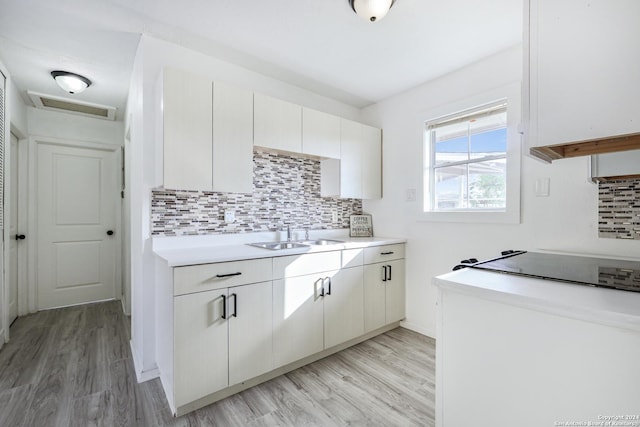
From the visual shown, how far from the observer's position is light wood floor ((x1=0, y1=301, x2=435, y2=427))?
5.39ft

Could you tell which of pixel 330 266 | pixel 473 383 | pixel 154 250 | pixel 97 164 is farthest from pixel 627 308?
pixel 97 164

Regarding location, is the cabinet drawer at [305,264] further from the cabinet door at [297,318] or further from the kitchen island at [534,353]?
the kitchen island at [534,353]

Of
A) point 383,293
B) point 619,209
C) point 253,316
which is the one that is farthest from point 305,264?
point 619,209

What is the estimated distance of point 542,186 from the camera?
2.05m

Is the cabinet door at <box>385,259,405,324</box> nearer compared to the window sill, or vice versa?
the window sill

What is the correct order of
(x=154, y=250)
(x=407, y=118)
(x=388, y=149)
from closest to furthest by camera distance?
(x=154, y=250)
(x=407, y=118)
(x=388, y=149)

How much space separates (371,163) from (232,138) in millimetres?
1518

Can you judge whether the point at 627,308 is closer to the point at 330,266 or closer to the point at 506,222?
the point at 506,222

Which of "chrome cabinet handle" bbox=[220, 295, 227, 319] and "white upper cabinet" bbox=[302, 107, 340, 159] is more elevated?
"white upper cabinet" bbox=[302, 107, 340, 159]

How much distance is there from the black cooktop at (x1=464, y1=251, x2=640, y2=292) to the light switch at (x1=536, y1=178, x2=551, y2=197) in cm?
57

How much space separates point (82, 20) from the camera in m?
1.85

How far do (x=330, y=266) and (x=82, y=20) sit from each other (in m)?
2.35

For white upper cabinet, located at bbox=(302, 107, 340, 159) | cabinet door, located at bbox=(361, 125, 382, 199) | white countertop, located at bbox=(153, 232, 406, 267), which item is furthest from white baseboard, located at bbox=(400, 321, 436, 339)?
white upper cabinet, located at bbox=(302, 107, 340, 159)

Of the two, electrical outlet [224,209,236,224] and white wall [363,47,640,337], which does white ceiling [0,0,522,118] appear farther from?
electrical outlet [224,209,236,224]
